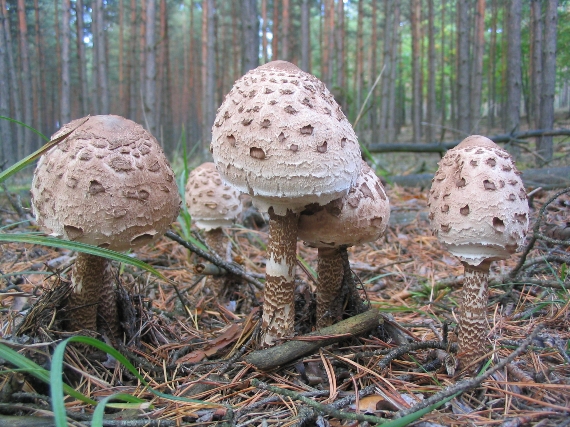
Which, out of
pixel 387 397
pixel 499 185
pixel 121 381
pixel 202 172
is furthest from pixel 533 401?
pixel 202 172

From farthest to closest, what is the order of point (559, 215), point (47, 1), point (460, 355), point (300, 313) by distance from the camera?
point (47, 1)
point (559, 215)
point (300, 313)
point (460, 355)

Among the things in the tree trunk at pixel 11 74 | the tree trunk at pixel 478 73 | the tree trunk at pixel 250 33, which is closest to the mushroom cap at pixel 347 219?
the tree trunk at pixel 250 33

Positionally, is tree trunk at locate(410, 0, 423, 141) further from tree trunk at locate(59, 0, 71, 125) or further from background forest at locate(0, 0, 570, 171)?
tree trunk at locate(59, 0, 71, 125)

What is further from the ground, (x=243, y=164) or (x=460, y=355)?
(x=243, y=164)

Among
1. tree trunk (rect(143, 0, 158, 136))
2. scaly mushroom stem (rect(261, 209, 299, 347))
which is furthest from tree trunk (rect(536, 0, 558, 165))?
tree trunk (rect(143, 0, 158, 136))

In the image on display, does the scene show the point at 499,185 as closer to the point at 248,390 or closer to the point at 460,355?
the point at 460,355

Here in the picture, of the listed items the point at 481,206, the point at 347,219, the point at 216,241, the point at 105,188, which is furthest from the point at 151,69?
the point at 481,206

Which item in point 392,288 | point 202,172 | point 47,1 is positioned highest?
point 47,1
